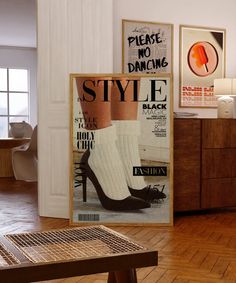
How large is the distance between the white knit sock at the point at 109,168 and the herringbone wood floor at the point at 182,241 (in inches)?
13.7

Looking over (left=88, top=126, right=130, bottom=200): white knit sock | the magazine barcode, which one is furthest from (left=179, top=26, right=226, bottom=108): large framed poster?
the magazine barcode

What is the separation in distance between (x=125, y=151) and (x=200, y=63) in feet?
6.11

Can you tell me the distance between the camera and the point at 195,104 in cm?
577

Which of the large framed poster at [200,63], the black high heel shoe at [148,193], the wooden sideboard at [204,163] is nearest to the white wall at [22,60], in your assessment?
the large framed poster at [200,63]

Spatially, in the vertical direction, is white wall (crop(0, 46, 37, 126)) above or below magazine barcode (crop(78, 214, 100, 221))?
above

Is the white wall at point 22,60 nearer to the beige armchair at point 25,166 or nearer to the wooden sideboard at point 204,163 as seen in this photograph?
the beige armchair at point 25,166

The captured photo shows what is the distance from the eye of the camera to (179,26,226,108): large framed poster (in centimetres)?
568

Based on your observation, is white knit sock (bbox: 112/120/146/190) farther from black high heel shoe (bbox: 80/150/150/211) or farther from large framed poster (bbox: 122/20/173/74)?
large framed poster (bbox: 122/20/173/74)

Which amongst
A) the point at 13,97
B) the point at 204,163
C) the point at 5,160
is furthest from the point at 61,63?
the point at 13,97

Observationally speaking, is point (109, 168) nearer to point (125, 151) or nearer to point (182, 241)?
point (125, 151)

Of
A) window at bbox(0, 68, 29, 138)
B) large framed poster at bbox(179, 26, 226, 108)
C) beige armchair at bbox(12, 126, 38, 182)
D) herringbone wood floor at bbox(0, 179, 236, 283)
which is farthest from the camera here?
window at bbox(0, 68, 29, 138)

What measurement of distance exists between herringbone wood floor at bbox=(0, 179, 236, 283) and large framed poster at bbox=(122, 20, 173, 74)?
5.59 ft

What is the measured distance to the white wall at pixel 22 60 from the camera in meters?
12.2

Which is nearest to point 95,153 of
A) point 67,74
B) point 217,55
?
point 67,74
